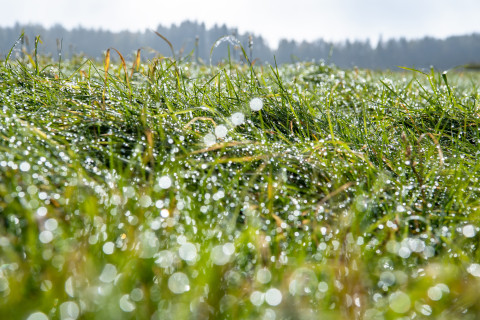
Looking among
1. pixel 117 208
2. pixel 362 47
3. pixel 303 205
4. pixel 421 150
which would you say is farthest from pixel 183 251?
pixel 362 47

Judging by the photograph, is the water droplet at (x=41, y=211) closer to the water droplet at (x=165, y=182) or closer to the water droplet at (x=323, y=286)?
the water droplet at (x=165, y=182)

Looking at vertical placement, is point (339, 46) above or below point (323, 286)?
below

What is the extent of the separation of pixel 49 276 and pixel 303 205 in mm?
750

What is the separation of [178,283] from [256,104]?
1.27 meters

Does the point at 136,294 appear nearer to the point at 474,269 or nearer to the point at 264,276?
the point at 264,276

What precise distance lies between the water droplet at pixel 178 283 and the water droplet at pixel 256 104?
1.21m

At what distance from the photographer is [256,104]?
73.0 inches

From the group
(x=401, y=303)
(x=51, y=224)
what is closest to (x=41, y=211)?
(x=51, y=224)

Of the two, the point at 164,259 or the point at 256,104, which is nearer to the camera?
the point at 164,259

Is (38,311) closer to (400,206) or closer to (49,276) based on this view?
(49,276)

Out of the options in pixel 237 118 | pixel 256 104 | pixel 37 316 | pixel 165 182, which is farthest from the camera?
pixel 256 104

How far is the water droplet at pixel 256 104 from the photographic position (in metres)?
1.84

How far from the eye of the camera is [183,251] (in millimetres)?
829

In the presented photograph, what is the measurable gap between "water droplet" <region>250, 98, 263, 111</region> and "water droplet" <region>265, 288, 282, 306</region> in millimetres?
1210
